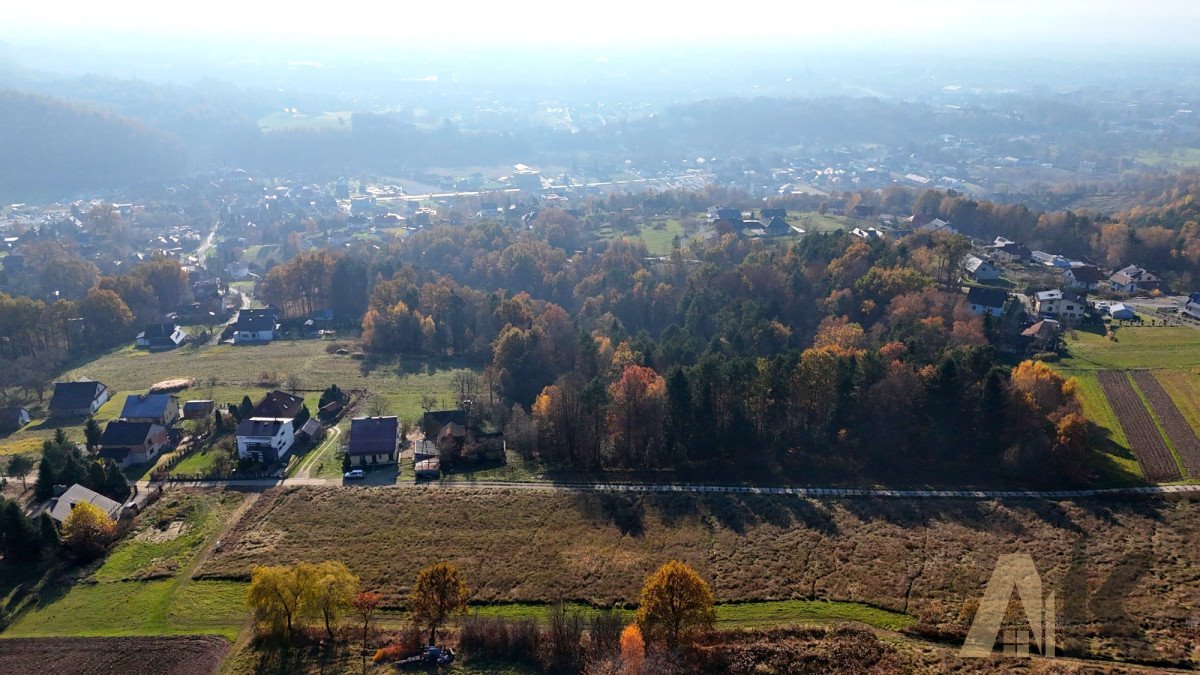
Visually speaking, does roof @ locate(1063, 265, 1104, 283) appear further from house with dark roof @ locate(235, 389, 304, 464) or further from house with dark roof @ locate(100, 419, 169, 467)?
house with dark roof @ locate(100, 419, 169, 467)

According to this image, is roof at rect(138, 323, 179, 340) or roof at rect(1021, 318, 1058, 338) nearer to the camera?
roof at rect(1021, 318, 1058, 338)

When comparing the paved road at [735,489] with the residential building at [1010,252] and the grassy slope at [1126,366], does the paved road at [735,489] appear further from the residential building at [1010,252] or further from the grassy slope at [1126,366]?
the residential building at [1010,252]

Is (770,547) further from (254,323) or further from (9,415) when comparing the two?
(254,323)

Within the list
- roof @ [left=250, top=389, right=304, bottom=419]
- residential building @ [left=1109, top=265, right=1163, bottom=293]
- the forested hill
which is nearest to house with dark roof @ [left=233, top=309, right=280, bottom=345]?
roof @ [left=250, top=389, right=304, bottom=419]

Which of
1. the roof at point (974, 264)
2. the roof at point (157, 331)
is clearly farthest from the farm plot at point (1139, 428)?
the roof at point (157, 331)

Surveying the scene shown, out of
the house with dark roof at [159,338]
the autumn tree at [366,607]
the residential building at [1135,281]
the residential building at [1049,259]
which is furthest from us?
the residential building at [1049,259]

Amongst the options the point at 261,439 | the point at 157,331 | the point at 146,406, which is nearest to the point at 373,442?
the point at 261,439
